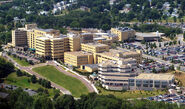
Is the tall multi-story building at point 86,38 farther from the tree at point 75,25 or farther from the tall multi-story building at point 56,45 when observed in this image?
the tree at point 75,25

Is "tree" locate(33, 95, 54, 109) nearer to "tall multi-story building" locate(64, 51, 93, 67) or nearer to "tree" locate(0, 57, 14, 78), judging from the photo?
"tree" locate(0, 57, 14, 78)

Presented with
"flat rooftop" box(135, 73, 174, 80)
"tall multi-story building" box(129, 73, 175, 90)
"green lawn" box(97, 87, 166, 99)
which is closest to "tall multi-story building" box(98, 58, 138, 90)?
"tall multi-story building" box(129, 73, 175, 90)

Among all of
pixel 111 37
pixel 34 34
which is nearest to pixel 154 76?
pixel 34 34

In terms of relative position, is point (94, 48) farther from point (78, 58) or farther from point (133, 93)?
point (133, 93)

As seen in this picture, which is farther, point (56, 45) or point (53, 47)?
point (56, 45)

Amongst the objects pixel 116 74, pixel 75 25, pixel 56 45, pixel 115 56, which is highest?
pixel 75 25

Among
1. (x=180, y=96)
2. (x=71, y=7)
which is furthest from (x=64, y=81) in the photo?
(x=71, y=7)

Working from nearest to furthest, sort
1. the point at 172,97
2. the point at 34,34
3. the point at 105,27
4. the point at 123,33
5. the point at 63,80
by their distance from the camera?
the point at 172,97
the point at 63,80
the point at 34,34
the point at 123,33
the point at 105,27

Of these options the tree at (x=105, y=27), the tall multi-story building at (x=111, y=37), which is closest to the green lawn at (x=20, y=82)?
the tall multi-story building at (x=111, y=37)
